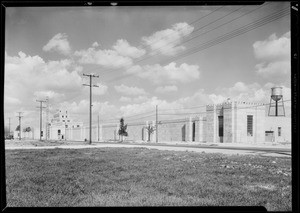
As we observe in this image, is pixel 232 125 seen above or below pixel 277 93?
below

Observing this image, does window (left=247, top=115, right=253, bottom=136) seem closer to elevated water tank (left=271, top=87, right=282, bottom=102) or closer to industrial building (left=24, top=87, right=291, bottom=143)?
industrial building (left=24, top=87, right=291, bottom=143)

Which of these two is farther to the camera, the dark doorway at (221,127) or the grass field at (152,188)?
the dark doorway at (221,127)

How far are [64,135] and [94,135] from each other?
68.3 ft

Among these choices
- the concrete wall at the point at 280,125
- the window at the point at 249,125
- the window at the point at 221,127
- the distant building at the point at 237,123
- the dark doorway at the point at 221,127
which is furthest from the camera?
the concrete wall at the point at 280,125

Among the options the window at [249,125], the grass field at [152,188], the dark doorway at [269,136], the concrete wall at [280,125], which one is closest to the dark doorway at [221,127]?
the window at [249,125]

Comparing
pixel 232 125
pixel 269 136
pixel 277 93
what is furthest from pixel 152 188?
pixel 269 136

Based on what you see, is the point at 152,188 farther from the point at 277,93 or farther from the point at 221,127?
the point at 221,127

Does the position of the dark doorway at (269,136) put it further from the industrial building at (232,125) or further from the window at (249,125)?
the window at (249,125)

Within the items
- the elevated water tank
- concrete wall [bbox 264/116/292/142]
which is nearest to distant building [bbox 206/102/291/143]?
concrete wall [bbox 264/116/292/142]

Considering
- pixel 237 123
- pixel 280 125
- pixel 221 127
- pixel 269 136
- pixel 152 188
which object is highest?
pixel 237 123

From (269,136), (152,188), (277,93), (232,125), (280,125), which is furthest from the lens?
(280,125)
